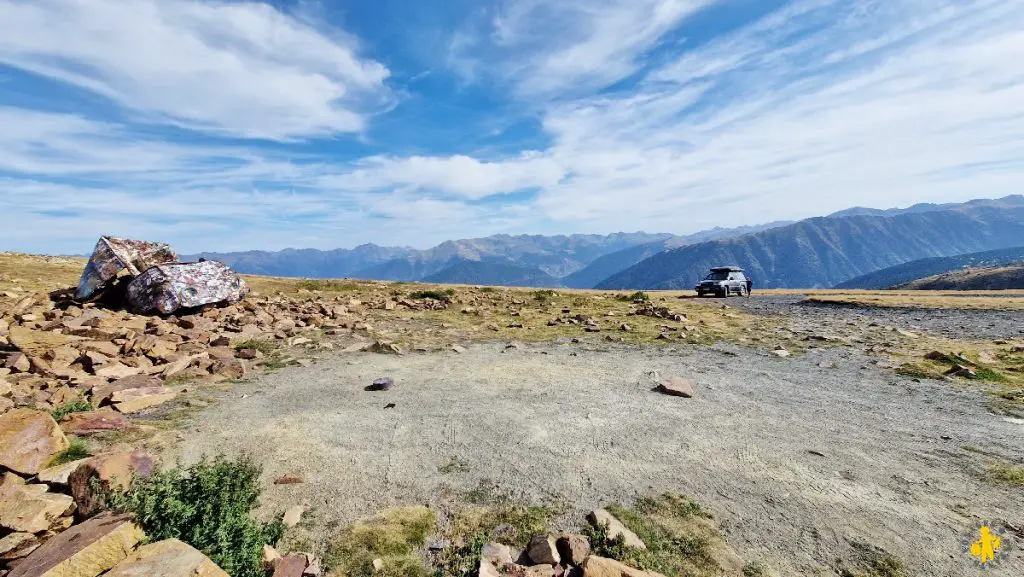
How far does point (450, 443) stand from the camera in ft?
29.6

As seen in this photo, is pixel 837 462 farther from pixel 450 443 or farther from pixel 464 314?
pixel 464 314

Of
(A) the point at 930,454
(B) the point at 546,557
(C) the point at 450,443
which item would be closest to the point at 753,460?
(A) the point at 930,454

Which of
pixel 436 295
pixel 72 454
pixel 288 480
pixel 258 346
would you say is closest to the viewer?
pixel 72 454

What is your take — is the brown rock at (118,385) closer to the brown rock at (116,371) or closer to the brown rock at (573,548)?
the brown rock at (116,371)

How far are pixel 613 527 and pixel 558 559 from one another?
1086 millimetres

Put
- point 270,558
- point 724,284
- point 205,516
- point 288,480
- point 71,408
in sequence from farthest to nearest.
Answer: point 724,284
point 71,408
point 288,480
point 270,558
point 205,516

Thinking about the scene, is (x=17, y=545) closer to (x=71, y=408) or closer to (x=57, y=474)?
(x=57, y=474)

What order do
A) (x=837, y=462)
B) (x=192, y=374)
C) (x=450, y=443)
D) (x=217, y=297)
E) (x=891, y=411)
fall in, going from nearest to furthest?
(x=837, y=462)
(x=450, y=443)
(x=891, y=411)
(x=192, y=374)
(x=217, y=297)

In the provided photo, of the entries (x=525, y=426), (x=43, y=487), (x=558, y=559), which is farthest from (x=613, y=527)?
(x=43, y=487)

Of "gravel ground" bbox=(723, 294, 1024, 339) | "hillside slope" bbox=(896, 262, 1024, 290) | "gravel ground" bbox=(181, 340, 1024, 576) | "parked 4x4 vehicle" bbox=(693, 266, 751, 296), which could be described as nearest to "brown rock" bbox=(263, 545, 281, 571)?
"gravel ground" bbox=(181, 340, 1024, 576)

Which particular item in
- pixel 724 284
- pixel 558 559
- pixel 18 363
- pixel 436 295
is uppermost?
pixel 18 363

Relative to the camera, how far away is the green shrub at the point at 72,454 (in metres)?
6.94

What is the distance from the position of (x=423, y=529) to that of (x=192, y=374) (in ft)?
34.7

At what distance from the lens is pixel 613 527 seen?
20.0ft
